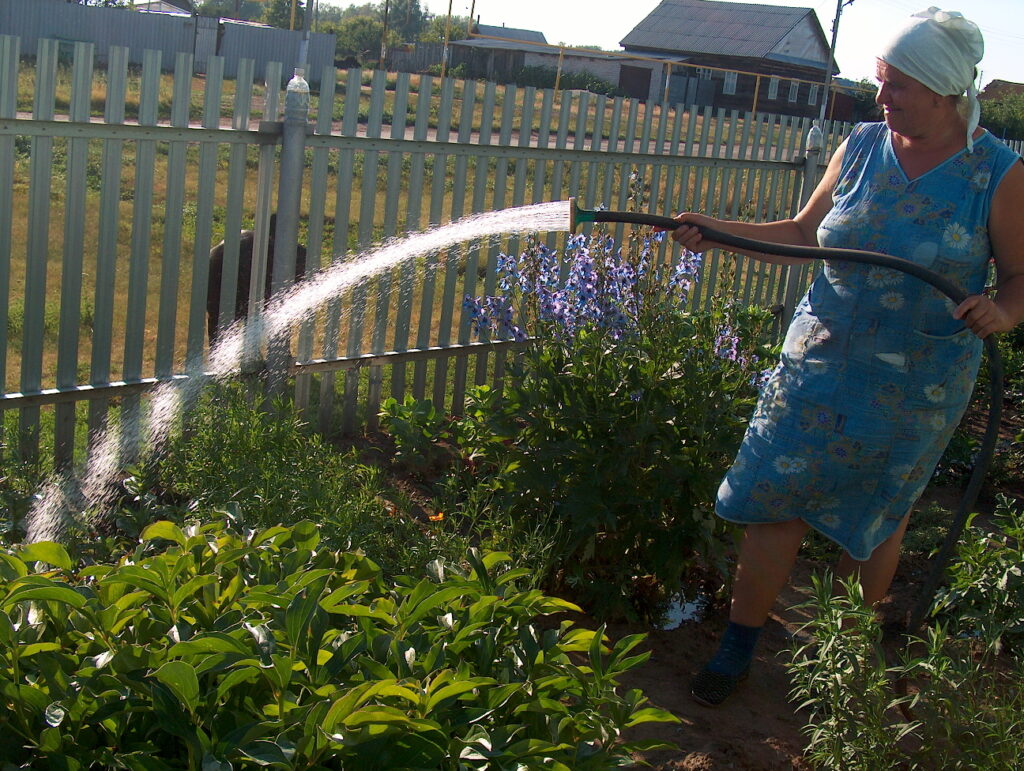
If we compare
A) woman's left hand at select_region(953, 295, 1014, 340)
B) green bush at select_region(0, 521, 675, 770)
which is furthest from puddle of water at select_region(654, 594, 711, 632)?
green bush at select_region(0, 521, 675, 770)

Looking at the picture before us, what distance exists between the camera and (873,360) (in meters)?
2.77

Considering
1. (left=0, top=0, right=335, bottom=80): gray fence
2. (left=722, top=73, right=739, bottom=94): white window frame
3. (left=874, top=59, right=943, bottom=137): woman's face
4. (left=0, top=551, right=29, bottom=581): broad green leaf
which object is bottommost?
(left=0, top=551, right=29, bottom=581): broad green leaf

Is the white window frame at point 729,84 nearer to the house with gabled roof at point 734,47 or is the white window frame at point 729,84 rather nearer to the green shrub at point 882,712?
the house with gabled roof at point 734,47

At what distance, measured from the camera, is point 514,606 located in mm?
2000

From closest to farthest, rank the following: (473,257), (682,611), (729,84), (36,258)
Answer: (682,611) < (36,258) < (473,257) < (729,84)

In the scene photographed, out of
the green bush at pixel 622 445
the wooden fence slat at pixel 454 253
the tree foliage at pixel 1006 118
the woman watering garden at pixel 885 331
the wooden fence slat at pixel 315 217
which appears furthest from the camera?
the tree foliage at pixel 1006 118

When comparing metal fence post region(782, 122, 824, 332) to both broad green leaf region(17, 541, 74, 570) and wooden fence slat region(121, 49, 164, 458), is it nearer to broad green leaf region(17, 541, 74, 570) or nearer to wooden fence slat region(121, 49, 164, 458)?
wooden fence slat region(121, 49, 164, 458)

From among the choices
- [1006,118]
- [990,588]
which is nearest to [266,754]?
[990,588]

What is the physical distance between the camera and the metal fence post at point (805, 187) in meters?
8.11

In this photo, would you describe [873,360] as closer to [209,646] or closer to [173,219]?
[209,646]

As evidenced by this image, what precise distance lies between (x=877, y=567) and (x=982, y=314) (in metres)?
0.86

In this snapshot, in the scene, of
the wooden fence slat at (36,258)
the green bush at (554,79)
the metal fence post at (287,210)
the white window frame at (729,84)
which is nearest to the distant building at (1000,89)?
the white window frame at (729,84)

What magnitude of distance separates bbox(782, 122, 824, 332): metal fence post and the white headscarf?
18.4 feet

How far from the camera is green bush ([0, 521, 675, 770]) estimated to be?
1541 millimetres
